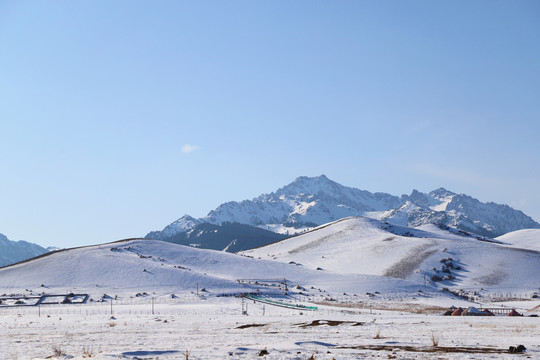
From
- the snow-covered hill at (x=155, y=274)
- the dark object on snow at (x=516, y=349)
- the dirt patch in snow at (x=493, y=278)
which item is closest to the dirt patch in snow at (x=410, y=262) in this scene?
the snow-covered hill at (x=155, y=274)

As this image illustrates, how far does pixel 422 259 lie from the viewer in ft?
499

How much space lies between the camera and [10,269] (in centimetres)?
12381

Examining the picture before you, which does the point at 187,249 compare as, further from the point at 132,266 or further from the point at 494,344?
the point at 494,344

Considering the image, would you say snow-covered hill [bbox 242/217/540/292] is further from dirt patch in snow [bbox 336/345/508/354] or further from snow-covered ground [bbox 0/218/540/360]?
dirt patch in snow [bbox 336/345/508/354]

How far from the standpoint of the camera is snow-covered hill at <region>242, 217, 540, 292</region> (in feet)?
447

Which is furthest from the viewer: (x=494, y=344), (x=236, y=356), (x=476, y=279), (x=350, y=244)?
(x=350, y=244)

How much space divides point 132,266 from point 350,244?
83.5m

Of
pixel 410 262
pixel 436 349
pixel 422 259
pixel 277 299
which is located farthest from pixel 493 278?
pixel 436 349

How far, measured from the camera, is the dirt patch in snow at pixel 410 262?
140 meters

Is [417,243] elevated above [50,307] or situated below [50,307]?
above

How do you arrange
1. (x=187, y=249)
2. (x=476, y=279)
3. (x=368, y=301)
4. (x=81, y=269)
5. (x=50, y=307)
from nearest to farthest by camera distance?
1. (x=50, y=307)
2. (x=368, y=301)
3. (x=81, y=269)
4. (x=476, y=279)
5. (x=187, y=249)

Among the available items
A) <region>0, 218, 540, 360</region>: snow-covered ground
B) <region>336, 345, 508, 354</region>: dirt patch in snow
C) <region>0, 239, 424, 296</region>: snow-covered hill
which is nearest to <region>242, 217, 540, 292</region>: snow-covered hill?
<region>0, 218, 540, 360</region>: snow-covered ground

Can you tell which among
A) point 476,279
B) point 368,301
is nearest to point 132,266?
point 368,301

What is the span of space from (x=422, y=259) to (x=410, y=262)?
14.1 ft
